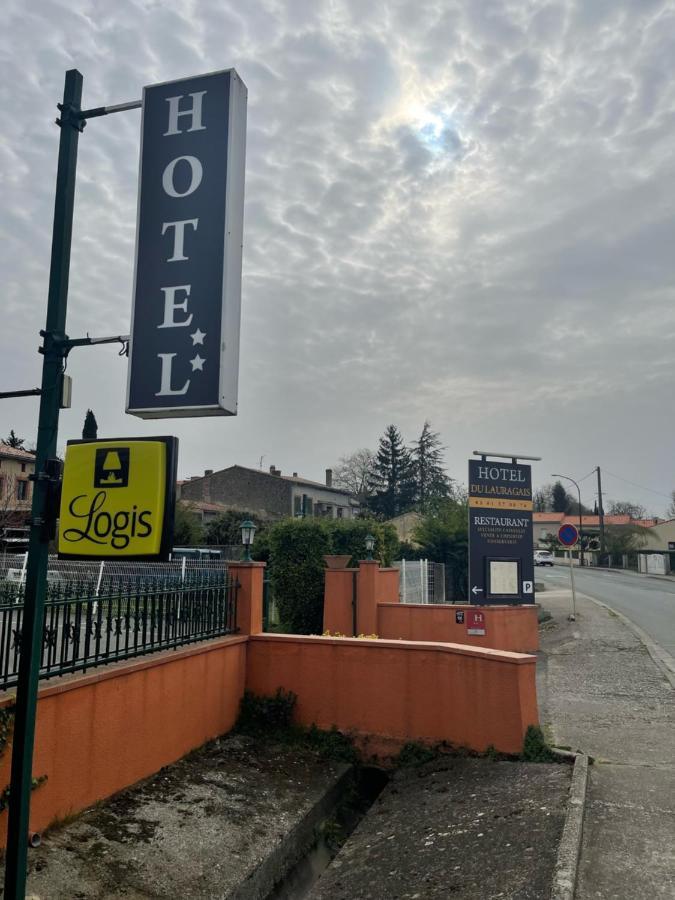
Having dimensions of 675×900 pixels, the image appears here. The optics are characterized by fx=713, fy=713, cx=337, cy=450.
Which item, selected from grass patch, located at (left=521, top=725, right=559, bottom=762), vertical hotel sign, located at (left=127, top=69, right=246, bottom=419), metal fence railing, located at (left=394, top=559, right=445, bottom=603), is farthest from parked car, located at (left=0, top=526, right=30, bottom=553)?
vertical hotel sign, located at (left=127, top=69, right=246, bottom=419)

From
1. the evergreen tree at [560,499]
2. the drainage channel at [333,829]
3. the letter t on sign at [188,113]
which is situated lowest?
the drainage channel at [333,829]

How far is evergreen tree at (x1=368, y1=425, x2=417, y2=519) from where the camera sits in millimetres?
68812

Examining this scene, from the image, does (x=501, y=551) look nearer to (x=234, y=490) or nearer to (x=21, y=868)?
(x=21, y=868)

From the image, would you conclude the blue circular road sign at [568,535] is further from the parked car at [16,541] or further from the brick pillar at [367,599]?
the parked car at [16,541]

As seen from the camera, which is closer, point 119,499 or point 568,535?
point 119,499

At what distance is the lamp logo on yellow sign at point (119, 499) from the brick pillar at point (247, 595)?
4778mm

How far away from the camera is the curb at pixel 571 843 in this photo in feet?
14.3

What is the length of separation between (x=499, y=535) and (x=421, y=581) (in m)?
3.77

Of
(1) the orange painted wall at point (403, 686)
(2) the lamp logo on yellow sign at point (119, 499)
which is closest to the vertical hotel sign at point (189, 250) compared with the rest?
(2) the lamp logo on yellow sign at point (119, 499)

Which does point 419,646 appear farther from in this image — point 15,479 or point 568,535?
point 15,479

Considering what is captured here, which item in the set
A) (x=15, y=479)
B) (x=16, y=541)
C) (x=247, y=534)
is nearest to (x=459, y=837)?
(x=247, y=534)

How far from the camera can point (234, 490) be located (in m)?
57.2

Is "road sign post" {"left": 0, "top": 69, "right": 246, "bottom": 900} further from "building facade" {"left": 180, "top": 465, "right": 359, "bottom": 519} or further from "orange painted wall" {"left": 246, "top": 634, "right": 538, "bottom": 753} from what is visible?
"building facade" {"left": 180, "top": 465, "right": 359, "bottom": 519}

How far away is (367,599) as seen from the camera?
1520 centimetres
